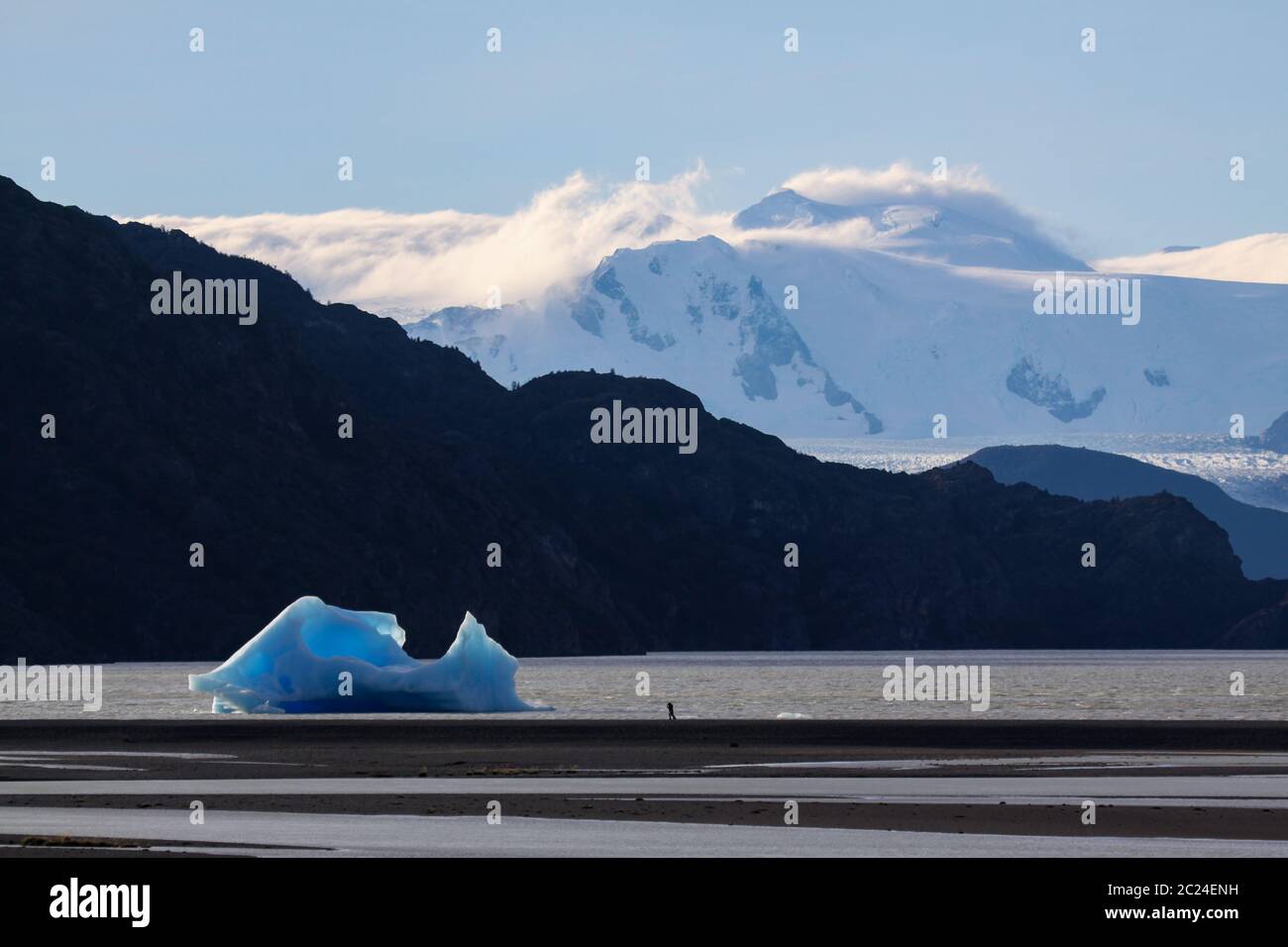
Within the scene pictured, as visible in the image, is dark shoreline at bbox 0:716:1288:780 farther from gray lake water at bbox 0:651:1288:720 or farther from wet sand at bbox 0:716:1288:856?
gray lake water at bbox 0:651:1288:720

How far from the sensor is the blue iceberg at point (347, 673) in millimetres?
107188

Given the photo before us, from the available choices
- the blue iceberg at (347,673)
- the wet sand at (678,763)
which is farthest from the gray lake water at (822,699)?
the wet sand at (678,763)

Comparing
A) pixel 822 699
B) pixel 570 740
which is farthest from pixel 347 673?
pixel 822 699

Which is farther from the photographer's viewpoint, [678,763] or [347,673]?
[347,673]

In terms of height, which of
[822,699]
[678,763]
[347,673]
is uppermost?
[347,673]

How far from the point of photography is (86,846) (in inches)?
1537

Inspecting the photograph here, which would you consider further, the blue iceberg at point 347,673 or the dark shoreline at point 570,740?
the blue iceberg at point 347,673

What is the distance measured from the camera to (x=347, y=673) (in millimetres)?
107750

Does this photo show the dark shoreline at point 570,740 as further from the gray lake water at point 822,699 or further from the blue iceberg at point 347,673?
the gray lake water at point 822,699

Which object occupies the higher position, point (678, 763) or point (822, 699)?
point (678, 763)

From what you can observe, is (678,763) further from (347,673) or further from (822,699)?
(822,699)
